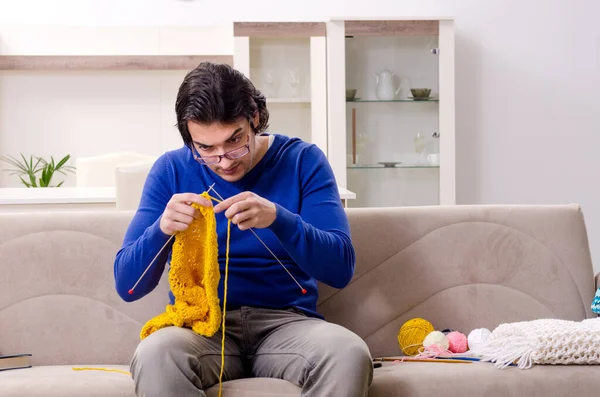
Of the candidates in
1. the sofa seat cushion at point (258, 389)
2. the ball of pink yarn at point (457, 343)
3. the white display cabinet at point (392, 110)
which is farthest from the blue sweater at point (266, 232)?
the white display cabinet at point (392, 110)

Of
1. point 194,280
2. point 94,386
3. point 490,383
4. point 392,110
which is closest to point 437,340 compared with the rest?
point 490,383

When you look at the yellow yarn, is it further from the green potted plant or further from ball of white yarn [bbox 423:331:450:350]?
the green potted plant

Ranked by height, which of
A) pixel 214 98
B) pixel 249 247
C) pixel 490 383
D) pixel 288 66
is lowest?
pixel 490 383

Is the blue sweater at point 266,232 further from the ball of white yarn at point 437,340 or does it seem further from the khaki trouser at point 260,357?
the ball of white yarn at point 437,340

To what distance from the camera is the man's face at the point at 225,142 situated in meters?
1.81

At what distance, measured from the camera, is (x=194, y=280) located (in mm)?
1863

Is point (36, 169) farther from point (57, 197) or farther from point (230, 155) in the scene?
point (230, 155)

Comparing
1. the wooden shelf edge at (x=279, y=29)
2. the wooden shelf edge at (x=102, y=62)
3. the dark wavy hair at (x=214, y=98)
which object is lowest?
the dark wavy hair at (x=214, y=98)

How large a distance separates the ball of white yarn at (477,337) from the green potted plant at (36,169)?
320 cm

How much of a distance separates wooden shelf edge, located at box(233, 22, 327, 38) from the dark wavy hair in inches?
106

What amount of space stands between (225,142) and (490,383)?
809 mm

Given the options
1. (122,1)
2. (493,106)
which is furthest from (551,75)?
(122,1)

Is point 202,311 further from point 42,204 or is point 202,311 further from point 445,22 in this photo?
point 445,22

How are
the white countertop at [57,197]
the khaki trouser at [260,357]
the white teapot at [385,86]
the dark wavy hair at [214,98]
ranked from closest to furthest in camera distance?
the khaki trouser at [260,357] → the dark wavy hair at [214,98] → the white countertop at [57,197] → the white teapot at [385,86]
